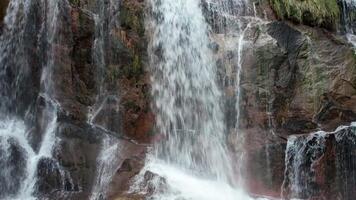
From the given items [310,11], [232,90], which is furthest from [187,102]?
[310,11]

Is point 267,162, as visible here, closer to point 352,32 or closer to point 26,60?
point 352,32

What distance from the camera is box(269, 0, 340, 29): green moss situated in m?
13.1

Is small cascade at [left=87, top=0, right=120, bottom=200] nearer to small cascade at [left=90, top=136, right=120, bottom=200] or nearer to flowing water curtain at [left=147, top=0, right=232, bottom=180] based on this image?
small cascade at [left=90, top=136, right=120, bottom=200]

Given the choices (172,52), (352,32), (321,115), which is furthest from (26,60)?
(352,32)

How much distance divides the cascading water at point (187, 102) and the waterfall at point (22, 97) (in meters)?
2.16

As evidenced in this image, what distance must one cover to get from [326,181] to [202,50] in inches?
158

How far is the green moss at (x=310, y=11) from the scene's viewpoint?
516 inches

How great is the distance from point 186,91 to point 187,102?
0.86 feet

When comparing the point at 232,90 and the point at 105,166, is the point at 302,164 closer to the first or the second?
the point at 232,90

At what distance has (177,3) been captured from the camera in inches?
519

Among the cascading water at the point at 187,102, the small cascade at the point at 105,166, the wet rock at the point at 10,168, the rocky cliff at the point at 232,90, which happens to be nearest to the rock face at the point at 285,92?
the rocky cliff at the point at 232,90

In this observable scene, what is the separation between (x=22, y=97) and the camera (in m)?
11.3

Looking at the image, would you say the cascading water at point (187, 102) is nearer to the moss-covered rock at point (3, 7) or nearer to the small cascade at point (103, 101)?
the small cascade at point (103, 101)

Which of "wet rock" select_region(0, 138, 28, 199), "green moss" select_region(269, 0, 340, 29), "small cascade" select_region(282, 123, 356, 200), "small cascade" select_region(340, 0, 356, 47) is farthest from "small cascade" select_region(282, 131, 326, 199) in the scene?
"wet rock" select_region(0, 138, 28, 199)
